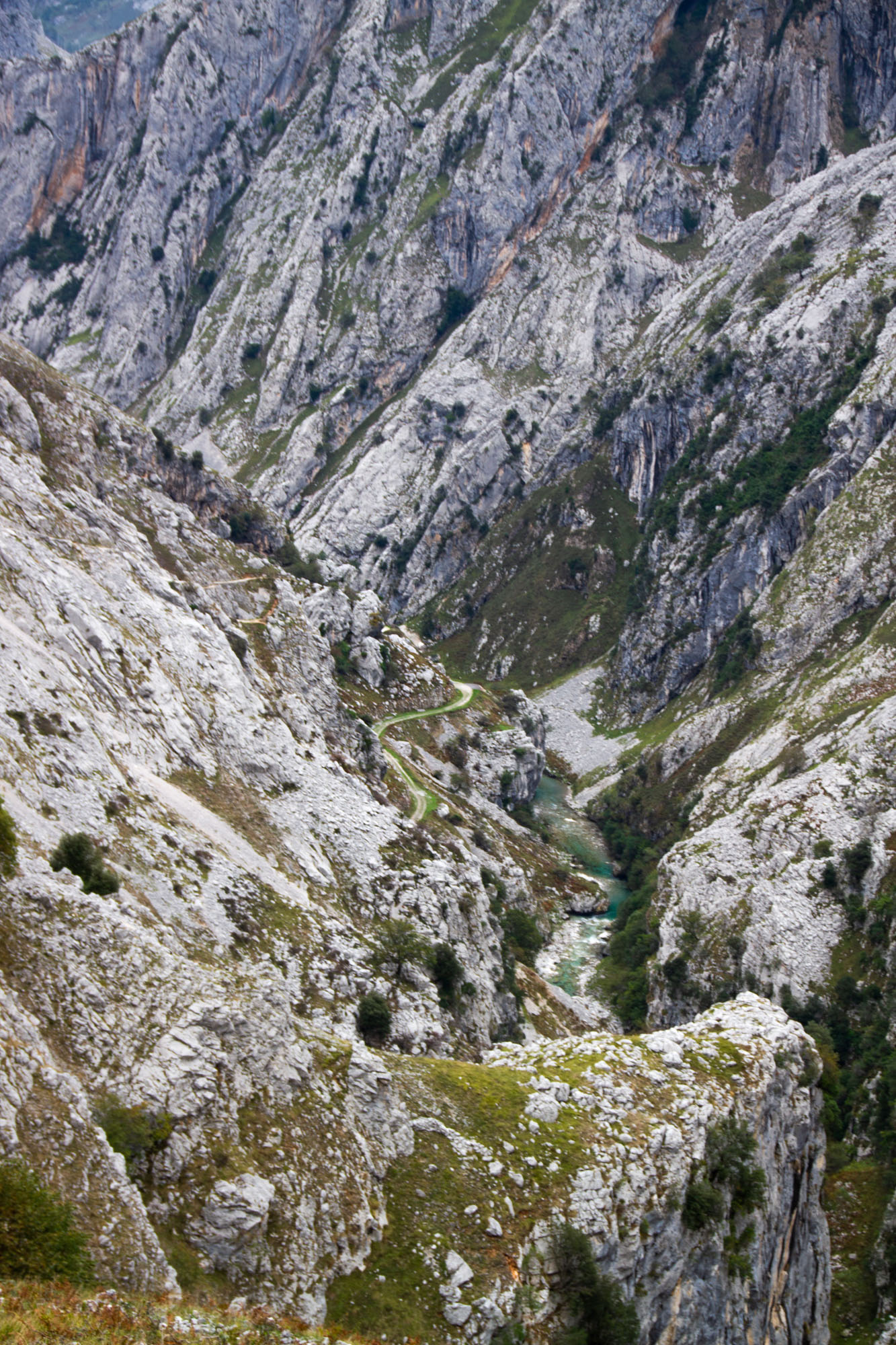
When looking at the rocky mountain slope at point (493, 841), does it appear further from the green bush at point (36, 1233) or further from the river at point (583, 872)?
the river at point (583, 872)

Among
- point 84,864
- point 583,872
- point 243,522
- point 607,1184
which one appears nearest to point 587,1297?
point 607,1184

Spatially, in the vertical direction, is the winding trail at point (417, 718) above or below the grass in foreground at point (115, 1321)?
above

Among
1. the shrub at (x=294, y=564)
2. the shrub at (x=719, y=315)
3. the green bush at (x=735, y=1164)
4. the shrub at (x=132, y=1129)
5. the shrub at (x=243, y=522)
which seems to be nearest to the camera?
the shrub at (x=132, y=1129)

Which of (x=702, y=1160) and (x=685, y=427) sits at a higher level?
(x=685, y=427)

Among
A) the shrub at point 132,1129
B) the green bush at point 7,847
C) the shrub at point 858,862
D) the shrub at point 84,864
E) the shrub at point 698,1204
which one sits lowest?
the shrub at point 132,1129

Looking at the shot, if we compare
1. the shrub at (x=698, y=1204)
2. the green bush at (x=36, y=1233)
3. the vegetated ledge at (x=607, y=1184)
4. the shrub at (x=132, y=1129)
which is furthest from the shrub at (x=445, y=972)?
the green bush at (x=36, y=1233)

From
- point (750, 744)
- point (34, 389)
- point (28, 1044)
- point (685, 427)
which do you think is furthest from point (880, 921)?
point (685, 427)

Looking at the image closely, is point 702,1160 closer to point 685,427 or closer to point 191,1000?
point 191,1000

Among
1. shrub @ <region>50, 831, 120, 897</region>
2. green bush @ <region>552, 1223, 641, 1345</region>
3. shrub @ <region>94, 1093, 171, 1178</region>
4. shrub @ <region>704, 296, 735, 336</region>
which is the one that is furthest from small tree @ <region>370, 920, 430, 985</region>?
shrub @ <region>704, 296, 735, 336</region>
